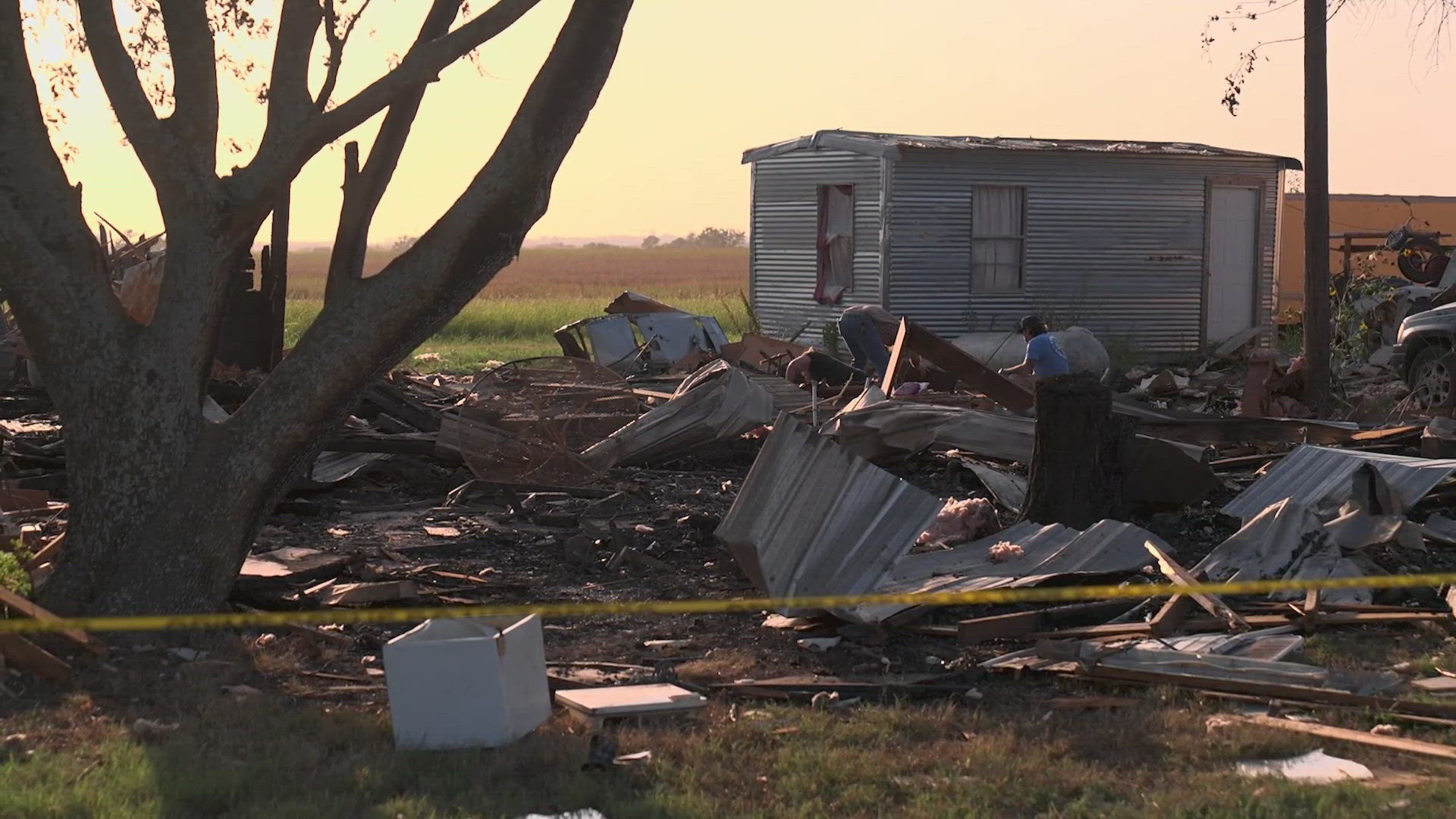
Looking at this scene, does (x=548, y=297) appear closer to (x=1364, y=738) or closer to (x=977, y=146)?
(x=977, y=146)

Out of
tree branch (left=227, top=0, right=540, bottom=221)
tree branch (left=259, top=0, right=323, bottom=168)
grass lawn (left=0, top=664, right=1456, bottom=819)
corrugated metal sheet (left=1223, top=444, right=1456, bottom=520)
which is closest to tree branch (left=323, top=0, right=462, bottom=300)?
tree branch (left=227, top=0, right=540, bottom=221)

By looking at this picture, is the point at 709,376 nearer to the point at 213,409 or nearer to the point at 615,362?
the point at 213,409

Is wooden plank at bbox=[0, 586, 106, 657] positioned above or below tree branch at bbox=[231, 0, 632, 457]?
below

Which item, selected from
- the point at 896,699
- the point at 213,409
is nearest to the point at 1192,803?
the point at 896,699

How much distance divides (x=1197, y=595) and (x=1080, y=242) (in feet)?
58.6

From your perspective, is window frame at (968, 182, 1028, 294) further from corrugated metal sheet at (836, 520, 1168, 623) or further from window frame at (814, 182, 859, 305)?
corrugated metal sheet at (836, 520, 1168, 623)

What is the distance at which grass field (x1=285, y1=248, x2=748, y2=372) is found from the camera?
103ft

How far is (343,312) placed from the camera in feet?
24.7

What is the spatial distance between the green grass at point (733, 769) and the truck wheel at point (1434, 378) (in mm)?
11114

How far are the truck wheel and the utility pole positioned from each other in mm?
935

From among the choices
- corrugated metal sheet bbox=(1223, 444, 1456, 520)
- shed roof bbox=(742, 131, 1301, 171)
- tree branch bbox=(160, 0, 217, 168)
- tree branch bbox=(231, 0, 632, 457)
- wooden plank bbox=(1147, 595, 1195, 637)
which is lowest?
wooden plank bbox=(1147, 595, 1195, 637)

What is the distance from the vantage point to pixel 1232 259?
25969 mm

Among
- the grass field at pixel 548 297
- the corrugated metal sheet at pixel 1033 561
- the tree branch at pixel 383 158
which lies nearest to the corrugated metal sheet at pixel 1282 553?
the corrugated metal sheet at pixel 1033 561

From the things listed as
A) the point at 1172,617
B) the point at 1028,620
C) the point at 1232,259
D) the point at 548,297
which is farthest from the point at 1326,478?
the point at 548,297
